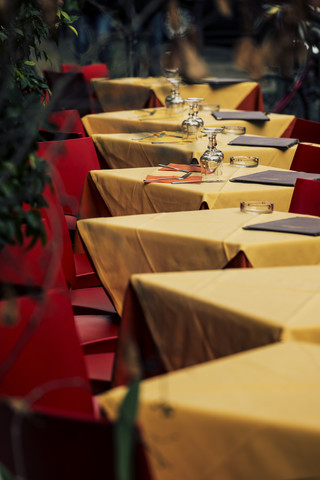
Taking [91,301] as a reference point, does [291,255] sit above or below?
above

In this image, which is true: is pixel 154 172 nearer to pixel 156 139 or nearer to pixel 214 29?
pixel 156 139

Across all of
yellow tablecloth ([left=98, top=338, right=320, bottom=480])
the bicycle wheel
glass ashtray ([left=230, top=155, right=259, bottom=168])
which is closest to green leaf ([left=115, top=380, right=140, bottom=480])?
yellow tablecloth ([left=98, top=338, right=320, bottom=480])

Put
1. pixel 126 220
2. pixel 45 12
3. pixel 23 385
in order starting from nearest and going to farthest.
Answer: pixel 45 12
pixel 23 385
pixel 126 220

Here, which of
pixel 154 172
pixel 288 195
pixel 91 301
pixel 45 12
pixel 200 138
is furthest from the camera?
pixel 200 138

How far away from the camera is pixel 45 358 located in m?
1.66

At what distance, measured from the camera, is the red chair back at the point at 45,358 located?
1591 mm

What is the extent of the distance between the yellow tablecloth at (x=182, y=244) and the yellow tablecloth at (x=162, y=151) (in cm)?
116

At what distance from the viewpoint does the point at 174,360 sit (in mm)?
1958

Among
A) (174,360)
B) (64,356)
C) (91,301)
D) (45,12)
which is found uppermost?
(45,12)

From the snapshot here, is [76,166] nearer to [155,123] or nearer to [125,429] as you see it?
[155,123]

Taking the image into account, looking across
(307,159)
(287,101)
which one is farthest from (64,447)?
(287,101)

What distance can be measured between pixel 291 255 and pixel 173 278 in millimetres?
565

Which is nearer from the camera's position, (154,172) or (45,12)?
(45,12)

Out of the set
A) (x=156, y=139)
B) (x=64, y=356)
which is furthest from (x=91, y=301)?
(x=156, y=139)
